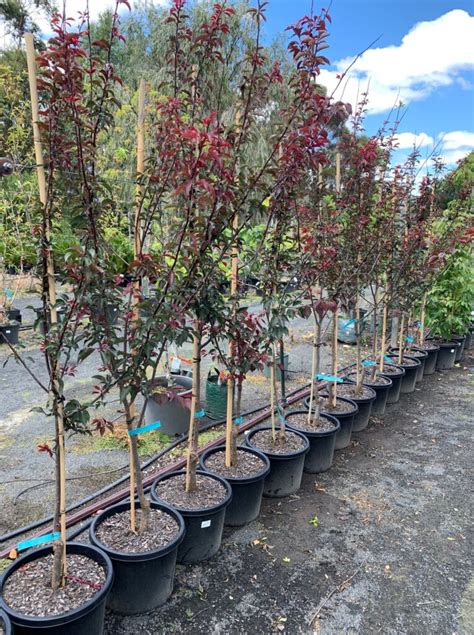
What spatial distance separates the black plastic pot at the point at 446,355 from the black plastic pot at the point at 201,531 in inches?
185

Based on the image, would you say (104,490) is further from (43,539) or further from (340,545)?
(340,545)

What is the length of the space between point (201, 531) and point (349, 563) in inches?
32.7

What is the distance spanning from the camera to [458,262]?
19.3 ft

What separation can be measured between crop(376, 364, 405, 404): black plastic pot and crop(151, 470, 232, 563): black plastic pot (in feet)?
9.46

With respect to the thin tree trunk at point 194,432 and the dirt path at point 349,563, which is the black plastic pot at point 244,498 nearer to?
the dirt path at point 349,563

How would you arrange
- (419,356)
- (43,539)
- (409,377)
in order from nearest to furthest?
(43,539), (409,377), (419,356)

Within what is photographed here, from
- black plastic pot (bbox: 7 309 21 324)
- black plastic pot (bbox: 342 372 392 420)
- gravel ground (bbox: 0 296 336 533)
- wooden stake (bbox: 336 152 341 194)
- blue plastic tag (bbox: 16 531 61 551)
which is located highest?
wooden stake (bbox: 336 152 341 194)

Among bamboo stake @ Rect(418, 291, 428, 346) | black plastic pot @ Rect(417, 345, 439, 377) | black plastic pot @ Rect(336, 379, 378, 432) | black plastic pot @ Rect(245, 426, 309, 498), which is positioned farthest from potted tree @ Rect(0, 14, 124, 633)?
bamboo stake @ Rect(418, 291, 428, 346)

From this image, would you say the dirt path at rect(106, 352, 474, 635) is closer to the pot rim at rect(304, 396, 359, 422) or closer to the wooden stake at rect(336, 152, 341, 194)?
the pot rim at rect(304, 396, 359, 422)

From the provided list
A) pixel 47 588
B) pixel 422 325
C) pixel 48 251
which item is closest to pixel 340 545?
pixel 47 588

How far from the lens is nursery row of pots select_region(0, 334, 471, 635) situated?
1771mm

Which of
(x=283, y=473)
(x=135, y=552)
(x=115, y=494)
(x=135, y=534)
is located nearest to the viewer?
(x=135, y=552)

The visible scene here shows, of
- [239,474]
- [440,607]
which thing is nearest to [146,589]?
[239,474]

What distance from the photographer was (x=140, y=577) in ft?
6.60
